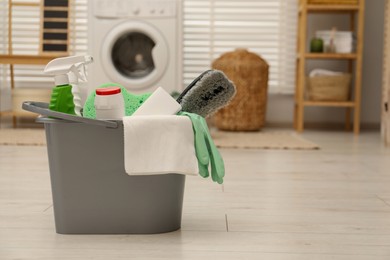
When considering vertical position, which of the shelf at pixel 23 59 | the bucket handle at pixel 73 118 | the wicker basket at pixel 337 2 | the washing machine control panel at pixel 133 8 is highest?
the wicker basket at pixel 337 2

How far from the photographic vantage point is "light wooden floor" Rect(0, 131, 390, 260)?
1.22 metres

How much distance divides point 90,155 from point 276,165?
129 cm

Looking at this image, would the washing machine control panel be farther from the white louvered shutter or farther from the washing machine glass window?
the white louvered shutter

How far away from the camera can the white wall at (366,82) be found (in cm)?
435

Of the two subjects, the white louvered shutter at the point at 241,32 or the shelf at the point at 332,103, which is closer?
the shelf at the point at 332,103

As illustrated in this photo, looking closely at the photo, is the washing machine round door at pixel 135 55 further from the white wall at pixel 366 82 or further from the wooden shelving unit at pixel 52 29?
the white wall at pixel 366 82

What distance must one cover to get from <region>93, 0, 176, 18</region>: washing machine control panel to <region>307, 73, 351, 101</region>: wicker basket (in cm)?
102

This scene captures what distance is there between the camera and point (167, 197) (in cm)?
135

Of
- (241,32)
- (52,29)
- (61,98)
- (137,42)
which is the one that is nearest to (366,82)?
(241,32)

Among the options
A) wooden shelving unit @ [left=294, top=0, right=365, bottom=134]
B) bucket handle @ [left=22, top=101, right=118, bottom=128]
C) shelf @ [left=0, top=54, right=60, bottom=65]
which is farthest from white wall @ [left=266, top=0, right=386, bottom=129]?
bucket handle @ [left=22, top=101, right=118, bottom=128]

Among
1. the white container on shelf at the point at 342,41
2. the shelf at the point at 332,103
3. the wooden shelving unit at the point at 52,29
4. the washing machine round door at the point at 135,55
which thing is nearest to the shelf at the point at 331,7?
the white container on shelf at the point at 342,41

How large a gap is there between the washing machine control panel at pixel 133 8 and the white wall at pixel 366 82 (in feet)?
3.50

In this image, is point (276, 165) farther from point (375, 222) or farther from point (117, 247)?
point (117, 247)

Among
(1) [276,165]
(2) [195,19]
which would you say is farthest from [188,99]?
(2) [195,19]
